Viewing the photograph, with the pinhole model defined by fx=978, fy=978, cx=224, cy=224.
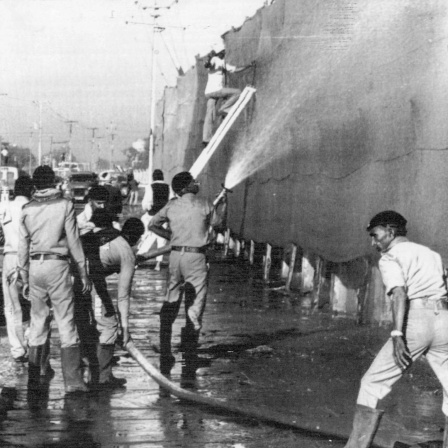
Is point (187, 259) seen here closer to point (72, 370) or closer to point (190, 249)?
point (190, 249)

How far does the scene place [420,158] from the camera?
9.14 m

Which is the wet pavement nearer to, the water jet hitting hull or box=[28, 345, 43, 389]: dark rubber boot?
box=[28, 345, 43, 389]: dark rubber boot

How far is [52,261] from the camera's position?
26.2 ft

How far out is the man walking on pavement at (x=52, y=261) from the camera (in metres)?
7.98

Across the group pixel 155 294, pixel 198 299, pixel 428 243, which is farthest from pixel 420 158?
pixel 155 294

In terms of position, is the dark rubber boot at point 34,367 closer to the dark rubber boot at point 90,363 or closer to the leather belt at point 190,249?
the dark rubber boot at point 90,363

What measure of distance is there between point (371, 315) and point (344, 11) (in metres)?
3.61

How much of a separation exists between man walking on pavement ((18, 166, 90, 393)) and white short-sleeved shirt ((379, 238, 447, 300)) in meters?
3.07

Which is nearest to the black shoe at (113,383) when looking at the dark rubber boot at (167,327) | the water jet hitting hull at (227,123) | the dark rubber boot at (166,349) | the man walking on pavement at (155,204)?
the dark rubber boot at (166,349)

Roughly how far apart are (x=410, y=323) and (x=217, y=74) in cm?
1497

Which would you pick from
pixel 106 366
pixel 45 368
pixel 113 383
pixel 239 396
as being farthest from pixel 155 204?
pixel 239 396

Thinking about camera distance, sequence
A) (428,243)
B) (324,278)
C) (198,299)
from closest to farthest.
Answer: (428,243) → (198,299) → (324,278)

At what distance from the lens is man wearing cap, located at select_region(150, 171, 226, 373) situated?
376 inches

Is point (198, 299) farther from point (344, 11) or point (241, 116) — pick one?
point (241, 116)
